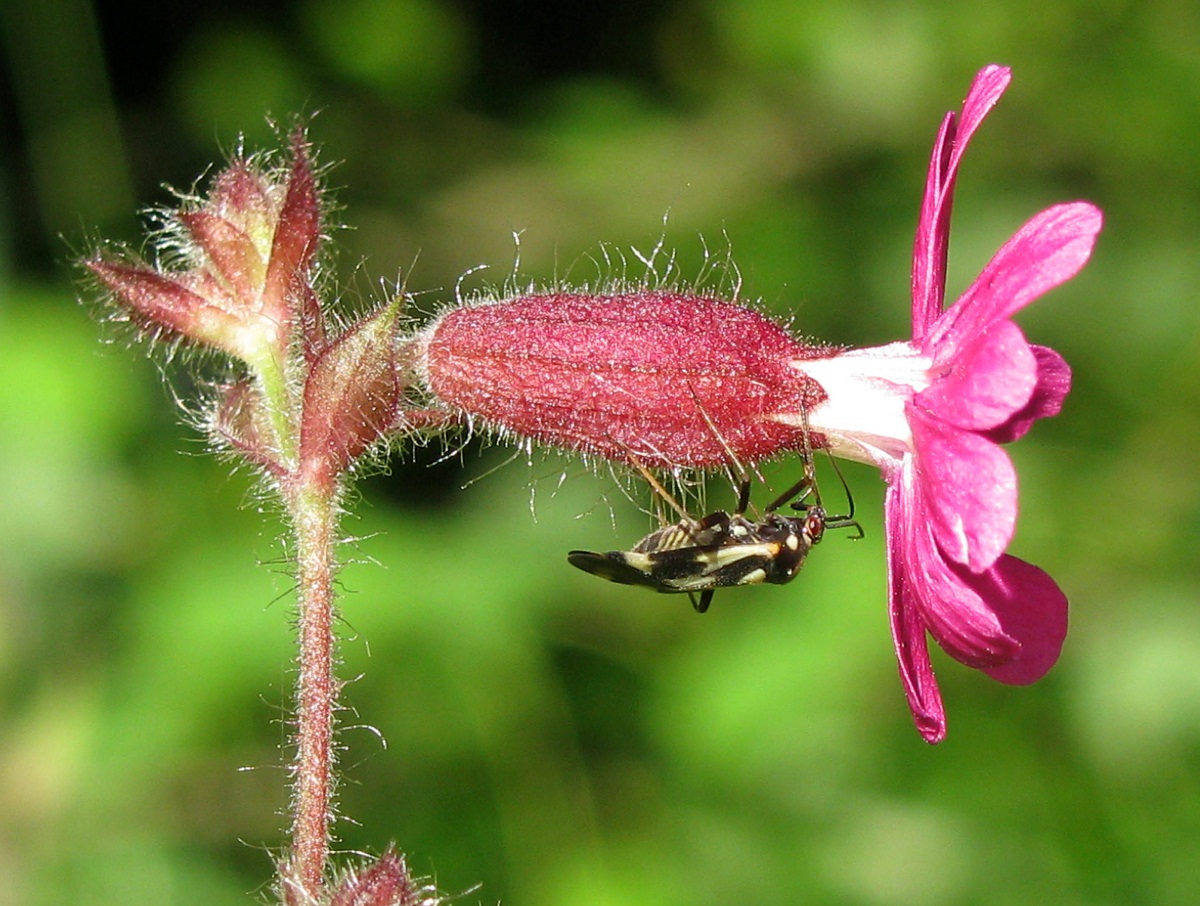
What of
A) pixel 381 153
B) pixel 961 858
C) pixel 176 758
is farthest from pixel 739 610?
pixel 381 153

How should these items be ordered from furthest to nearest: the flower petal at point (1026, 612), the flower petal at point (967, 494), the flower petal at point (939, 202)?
the flower petal at point (1026, 612) < the flower petal at point (939, 202) < the flower petal at point (967, 494)

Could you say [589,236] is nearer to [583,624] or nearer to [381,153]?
[381,153]

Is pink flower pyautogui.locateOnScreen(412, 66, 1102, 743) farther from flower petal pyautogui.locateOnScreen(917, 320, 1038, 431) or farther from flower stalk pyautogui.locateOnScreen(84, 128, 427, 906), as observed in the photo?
flower stalk pyautogui.locateOnScreen(84, 128, 427, 906)

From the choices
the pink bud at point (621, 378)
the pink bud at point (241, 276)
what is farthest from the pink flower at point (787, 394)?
the pink bud at point (241, 276)

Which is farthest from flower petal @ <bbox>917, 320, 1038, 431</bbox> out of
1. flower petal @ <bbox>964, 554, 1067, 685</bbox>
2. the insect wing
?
the insect wing

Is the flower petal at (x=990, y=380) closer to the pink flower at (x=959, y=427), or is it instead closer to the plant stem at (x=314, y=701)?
the pink flower at (x=959, y=427)
